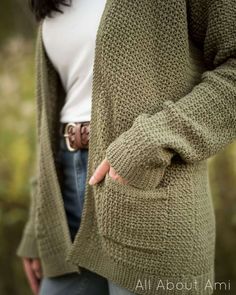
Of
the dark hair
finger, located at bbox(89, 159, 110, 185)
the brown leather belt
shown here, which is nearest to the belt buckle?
the brown leather belt

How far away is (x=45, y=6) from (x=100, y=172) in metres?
0.55

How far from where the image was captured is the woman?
118 cm

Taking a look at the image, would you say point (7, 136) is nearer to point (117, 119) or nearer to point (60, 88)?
point (60, 88)

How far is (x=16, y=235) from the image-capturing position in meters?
2.69

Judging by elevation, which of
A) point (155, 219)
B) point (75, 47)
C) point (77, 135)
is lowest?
point (155, 219)

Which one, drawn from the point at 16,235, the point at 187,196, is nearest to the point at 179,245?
the point at 187,196

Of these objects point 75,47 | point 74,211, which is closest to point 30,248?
point 74,211

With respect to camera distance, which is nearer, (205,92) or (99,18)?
(205,92)

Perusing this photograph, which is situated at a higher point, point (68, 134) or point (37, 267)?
point (68, 134)

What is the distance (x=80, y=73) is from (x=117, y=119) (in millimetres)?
250

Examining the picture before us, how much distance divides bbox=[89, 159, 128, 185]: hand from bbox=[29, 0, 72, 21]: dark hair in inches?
19.2

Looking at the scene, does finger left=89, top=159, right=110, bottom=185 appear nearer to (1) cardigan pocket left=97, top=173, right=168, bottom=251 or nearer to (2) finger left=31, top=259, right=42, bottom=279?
(1) cardigan pocket left=97, top=173, right=168, bottom=251

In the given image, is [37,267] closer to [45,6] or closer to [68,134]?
[68,134]

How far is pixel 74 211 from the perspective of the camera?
1.50 metres
